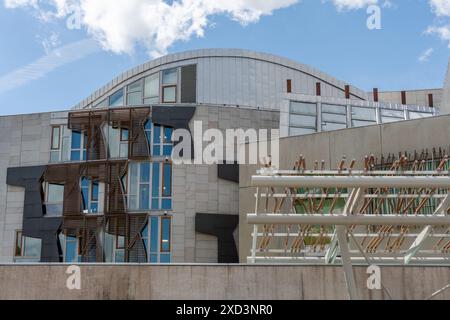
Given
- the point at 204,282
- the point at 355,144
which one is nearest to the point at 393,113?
the point at 355,144

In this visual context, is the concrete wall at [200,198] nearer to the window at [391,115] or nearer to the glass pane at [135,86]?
the window at [391,115]

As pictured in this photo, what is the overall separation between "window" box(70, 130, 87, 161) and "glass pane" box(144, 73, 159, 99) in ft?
18.2

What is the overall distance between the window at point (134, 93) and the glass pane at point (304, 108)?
32.0 ft

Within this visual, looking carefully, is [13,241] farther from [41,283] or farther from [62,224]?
[41,283]

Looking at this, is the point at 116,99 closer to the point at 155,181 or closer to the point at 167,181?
the point at 155,181

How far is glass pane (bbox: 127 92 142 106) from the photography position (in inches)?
1421

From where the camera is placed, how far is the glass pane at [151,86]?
3594 cm

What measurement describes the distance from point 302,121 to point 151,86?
33.4ft

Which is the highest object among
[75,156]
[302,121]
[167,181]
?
[302,121]

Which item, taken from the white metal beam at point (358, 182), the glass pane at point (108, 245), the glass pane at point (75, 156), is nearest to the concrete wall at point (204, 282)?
the white metal beam at point (358, 182)

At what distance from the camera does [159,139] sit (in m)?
30.8

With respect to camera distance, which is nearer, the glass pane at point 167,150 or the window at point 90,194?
the glass pane at point 167,150

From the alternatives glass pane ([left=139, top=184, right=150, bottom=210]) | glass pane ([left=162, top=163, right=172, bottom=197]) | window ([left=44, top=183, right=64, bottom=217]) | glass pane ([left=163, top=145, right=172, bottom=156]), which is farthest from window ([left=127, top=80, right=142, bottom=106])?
glass pane ([left=139, top=184, right=150, bottom=210])

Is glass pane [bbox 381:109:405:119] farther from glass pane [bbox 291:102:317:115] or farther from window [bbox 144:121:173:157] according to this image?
window [bbox 144:121:173:157]
